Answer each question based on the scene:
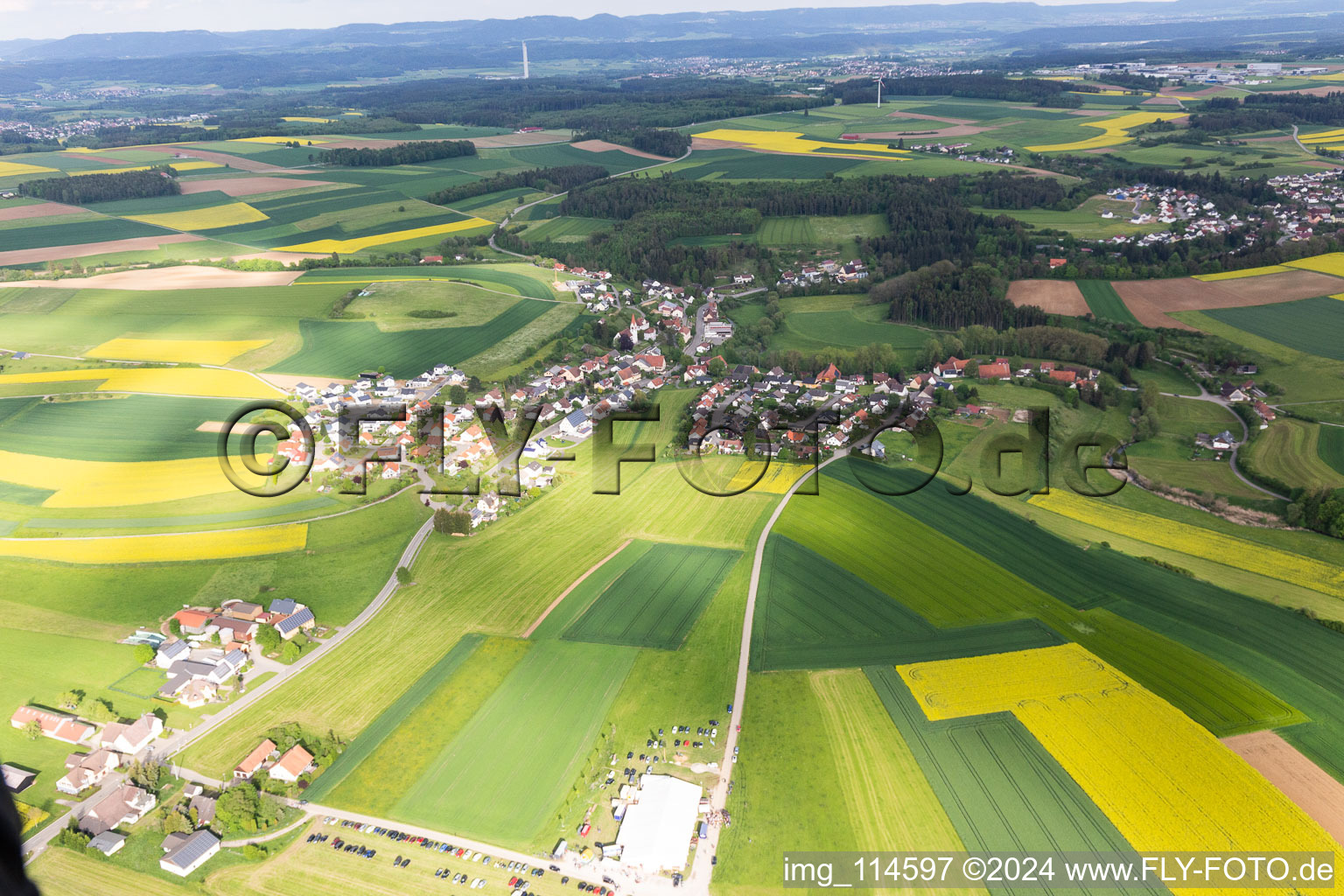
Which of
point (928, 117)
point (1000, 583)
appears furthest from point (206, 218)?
point (928, 117)

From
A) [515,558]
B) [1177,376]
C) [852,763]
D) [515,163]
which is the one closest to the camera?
[852,763]

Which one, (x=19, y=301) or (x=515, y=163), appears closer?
(x=19, y=301)

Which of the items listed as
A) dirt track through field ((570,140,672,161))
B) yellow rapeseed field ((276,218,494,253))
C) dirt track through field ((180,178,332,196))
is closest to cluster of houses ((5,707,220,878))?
yellow rapeseed field ((276,218,494,253))

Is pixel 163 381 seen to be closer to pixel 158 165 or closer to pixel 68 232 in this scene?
pixel 68 232

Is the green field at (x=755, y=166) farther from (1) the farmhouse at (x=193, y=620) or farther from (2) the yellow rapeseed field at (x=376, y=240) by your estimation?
(1) the farmhouse at (x=193, y=620)

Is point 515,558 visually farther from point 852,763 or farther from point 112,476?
point 112,476

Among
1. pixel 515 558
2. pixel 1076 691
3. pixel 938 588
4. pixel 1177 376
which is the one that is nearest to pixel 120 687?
pixel 515 558

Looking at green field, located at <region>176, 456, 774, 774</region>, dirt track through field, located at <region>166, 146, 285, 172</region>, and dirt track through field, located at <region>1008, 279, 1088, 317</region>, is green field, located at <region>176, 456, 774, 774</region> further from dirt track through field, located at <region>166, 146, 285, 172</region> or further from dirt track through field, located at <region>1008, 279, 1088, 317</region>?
dirt track through field, located at <region>166, 146, 285, 172</region>
